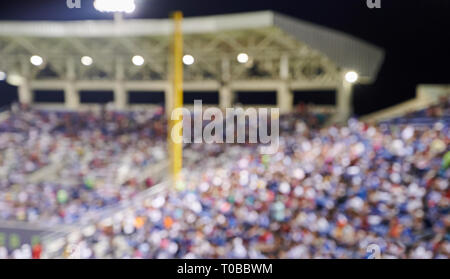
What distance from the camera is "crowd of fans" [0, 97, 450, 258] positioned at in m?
4.51

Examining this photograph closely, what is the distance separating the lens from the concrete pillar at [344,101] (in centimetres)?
685

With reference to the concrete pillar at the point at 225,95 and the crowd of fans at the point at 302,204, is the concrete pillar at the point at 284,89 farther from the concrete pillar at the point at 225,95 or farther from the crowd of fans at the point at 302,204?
the crowd of fans at the point at 302,204

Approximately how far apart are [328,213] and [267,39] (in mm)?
3390

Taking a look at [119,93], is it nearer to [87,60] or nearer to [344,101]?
[87,60]

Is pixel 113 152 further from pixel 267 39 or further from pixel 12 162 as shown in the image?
pixel 267 39

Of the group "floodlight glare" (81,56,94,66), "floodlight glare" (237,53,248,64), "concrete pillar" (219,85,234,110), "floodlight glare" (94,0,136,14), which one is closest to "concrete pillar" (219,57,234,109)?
"concrete pillar" (219,85,234,110)

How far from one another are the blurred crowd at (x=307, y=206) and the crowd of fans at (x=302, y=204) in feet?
0.04

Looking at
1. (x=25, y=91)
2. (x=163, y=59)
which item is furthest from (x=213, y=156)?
(x=25, y=91)

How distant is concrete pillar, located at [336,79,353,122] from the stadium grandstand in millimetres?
29

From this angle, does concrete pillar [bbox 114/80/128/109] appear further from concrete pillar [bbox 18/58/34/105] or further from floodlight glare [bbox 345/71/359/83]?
floodlight glare [bbox 345/71/359/83]

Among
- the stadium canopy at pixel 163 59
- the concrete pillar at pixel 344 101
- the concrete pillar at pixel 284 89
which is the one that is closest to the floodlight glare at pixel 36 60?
the stadium canopy at pixel 163 59

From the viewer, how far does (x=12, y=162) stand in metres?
7.09
